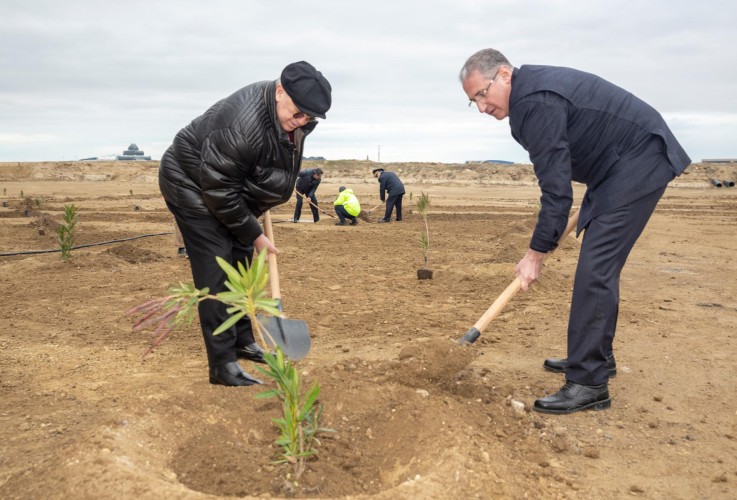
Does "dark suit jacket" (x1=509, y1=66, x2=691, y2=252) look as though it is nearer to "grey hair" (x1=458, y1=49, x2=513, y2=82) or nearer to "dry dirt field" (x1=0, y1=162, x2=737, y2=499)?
"grey hair" (x1=458, y1=49, x2=513, y2=82)

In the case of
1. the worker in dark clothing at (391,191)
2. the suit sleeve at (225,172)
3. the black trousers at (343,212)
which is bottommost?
the black trousers at (343,212)

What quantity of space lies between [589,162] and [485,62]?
2.68 ft

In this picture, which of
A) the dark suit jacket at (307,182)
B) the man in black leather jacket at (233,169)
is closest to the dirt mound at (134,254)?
the man in black leather jacket at (233,169)

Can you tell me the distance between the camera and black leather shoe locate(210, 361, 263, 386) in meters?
3.73

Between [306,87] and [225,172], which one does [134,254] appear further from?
[306,87]

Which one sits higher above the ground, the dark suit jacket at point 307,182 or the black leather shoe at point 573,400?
the dark suit jacket at point 307,182

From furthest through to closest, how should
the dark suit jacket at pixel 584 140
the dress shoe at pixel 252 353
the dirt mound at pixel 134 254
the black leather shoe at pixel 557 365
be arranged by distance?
1. the dirt mound at pixel 134 254
2. the dress shoe at pixel 252 353
3. the black leather shoe at pixel 557 365
4. the dark suit jacket at pixel 584 140

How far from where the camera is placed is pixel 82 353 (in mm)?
4812

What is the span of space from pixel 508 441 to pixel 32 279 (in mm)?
6433

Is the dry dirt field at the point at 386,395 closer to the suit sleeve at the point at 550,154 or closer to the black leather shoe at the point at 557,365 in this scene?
the black leather shoe at the point at 557,365

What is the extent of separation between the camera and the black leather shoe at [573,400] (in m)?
3.56

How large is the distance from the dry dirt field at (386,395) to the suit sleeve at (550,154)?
0.89 meters

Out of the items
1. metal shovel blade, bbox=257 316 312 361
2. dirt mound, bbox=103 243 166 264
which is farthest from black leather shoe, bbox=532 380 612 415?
dirt mound, bbox=103 243 166 264

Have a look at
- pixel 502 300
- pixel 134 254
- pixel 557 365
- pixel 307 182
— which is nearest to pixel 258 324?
pixel 502 300
